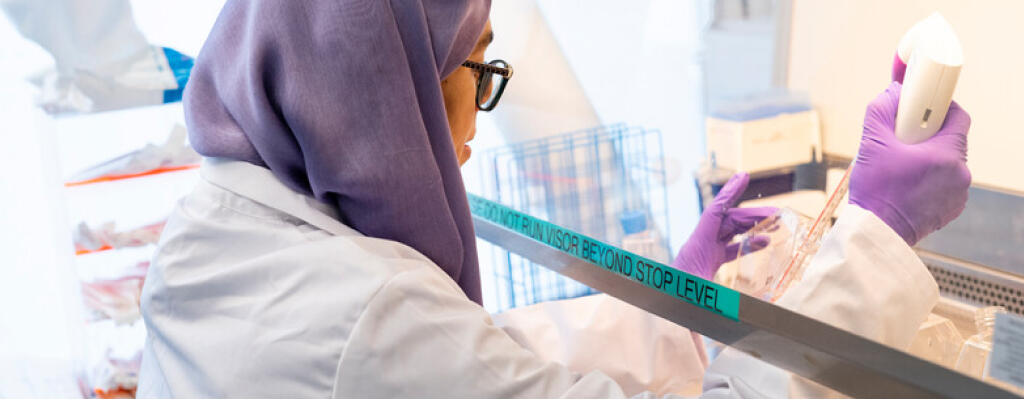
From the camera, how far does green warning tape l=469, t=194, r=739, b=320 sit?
963 millimetres

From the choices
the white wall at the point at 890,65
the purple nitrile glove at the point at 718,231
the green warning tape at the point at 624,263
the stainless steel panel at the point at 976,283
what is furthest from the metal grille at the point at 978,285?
the green warning tape at the point at 624,263

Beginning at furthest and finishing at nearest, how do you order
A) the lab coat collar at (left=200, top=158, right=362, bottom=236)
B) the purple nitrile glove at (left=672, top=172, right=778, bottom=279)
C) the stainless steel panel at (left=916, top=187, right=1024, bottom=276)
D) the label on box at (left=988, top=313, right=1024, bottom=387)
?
1. the purple nitrile glove at (left=672, top=172, right=778, bottom=279)
2. the stainless steel panel at (left=916, top=187, right=1024, bottom=276)
3. the lab coat collar at (left=200, top=158, right=362, bottom=236)
4. the label on box at (left=988, top=313, right=1024, bottom=387)

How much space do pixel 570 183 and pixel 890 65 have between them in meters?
0.68

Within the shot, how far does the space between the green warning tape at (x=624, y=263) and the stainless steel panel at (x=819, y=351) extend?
12 mm

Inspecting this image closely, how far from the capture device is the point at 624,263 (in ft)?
3.71

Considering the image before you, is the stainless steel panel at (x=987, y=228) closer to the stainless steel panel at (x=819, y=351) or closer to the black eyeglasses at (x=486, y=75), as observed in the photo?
the stainless steel panel at (x=819, y=351)

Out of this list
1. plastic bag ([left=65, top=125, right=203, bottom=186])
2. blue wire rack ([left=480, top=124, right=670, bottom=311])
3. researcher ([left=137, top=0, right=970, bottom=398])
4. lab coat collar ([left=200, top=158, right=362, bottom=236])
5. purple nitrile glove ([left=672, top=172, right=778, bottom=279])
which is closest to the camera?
researcher ([left=137, top=0, right=970, bottom=398])

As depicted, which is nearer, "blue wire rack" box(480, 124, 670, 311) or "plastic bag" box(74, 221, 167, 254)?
"blue wire rack" box(480, 124, 670, 311)

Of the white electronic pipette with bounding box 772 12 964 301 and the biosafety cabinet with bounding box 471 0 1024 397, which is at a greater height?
the white electronic pipette with bounding box 772 12 964 301

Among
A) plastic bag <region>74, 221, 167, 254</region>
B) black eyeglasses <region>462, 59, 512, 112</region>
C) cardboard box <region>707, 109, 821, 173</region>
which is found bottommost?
plastic bag <region>74, 221, 167, 254</region>

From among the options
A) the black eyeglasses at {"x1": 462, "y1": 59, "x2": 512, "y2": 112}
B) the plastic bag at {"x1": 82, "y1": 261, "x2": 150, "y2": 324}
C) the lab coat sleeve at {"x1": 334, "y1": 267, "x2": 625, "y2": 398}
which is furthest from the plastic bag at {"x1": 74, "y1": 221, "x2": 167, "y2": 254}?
the lab coat sleeve at {"x1": 334, "y1": 267, "x2": 625, "y2": 398}

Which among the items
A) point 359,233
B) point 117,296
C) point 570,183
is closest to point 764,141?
point 570,183

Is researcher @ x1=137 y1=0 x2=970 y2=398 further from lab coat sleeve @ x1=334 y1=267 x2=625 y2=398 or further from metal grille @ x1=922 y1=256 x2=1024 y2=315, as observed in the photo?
metal grille @ x1=922 y1=256 x2=1024 y2=315

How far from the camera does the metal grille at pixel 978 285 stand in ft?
3.43
